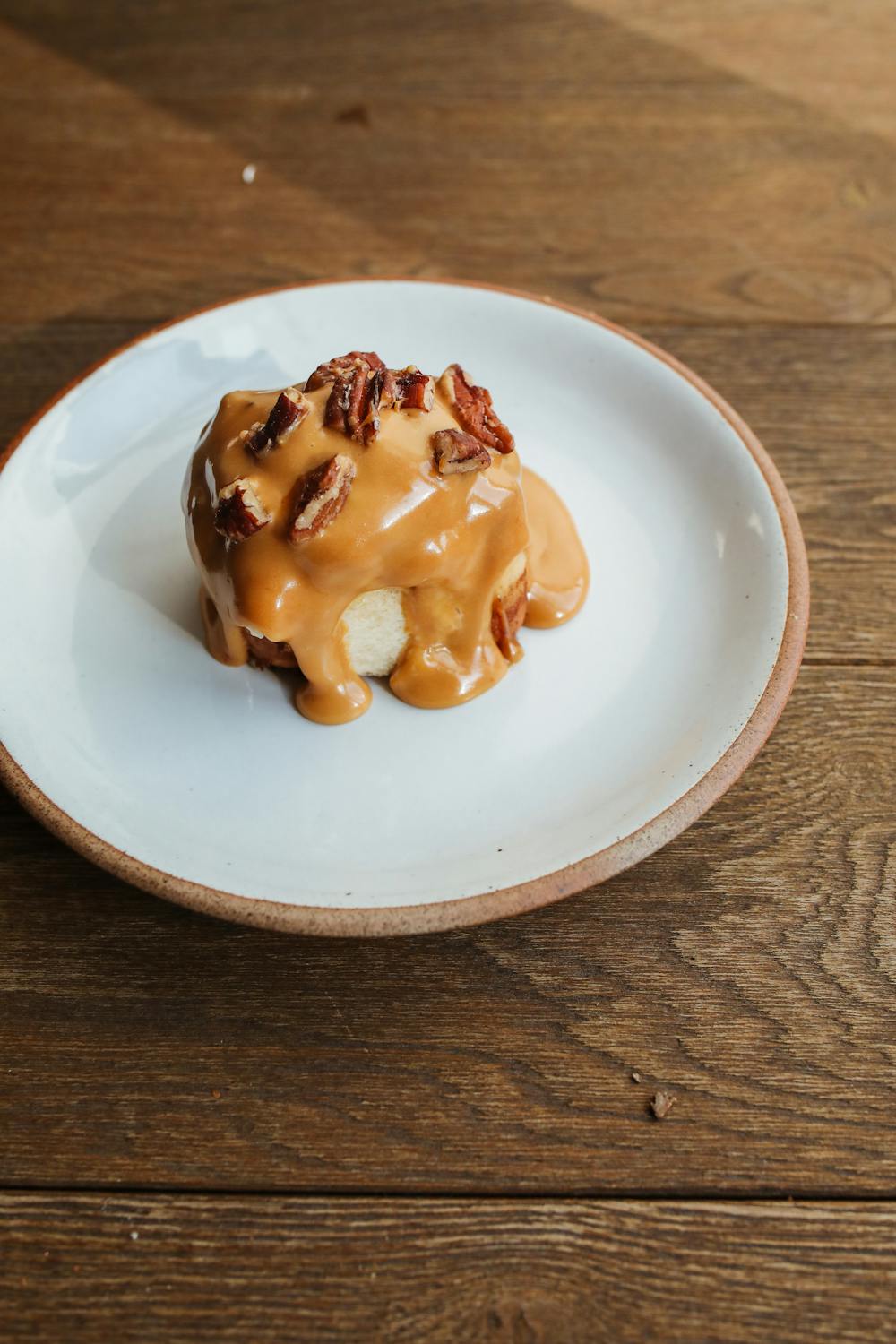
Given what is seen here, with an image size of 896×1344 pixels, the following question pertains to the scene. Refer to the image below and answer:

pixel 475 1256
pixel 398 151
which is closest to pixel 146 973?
pixel 475 1256

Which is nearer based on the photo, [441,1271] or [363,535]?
[441,1271]

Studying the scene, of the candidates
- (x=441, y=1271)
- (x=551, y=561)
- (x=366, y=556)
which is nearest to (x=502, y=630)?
(x=551, y=561)

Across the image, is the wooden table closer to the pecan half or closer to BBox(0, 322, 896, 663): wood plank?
BBox(0, 322, 896, 663): wood plank

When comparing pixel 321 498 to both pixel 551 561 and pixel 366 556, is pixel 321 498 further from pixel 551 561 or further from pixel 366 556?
pixel 551 561

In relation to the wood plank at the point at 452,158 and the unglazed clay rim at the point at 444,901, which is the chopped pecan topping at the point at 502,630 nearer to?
the unglazed clay rim at the point at 444,901

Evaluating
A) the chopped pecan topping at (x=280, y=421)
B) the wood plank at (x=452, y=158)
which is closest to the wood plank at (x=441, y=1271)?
the chopped pecan topping at (x=280, y=421)

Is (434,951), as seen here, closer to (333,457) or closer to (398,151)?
(333,457)
